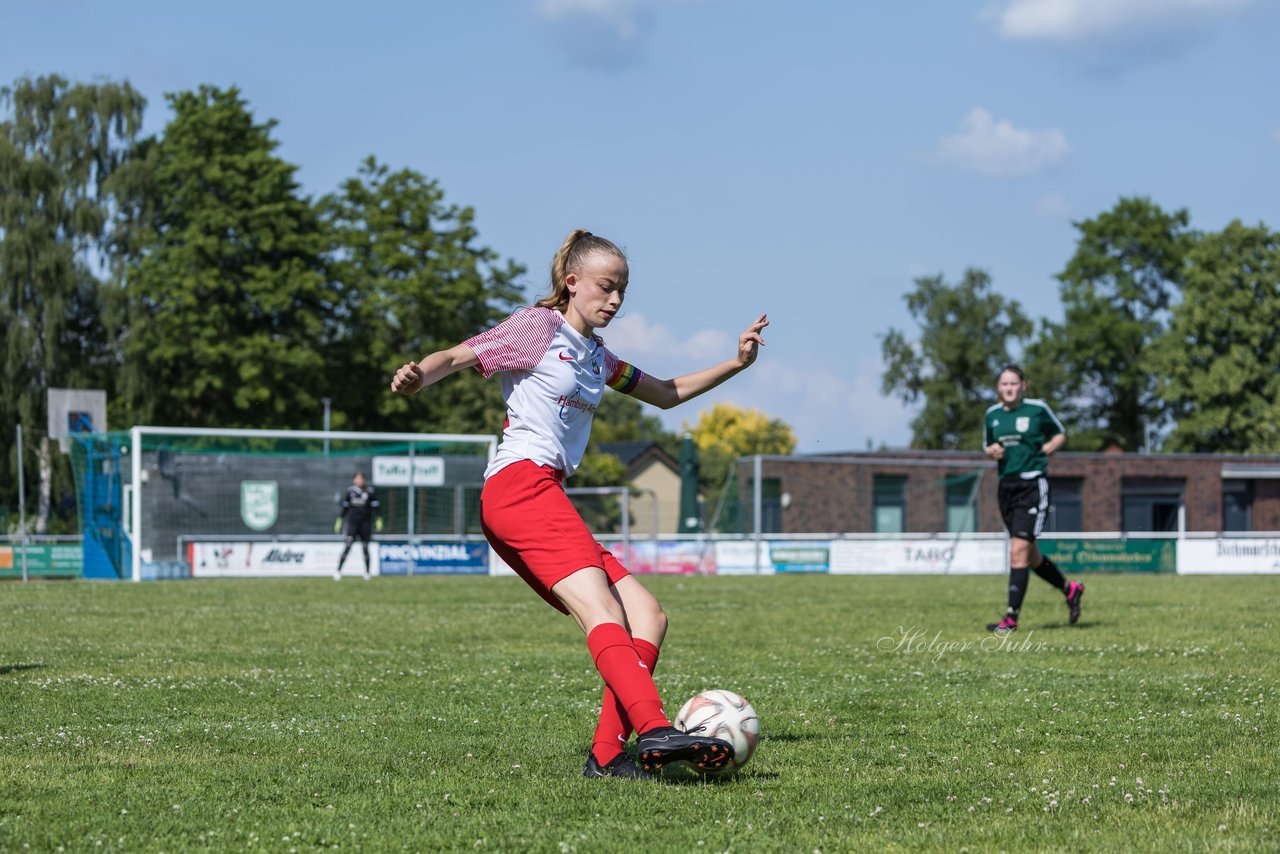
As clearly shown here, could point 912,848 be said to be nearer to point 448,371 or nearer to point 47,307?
point 448,371

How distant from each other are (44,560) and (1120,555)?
78.1 ft

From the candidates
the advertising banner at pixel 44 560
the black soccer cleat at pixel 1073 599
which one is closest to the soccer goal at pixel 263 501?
the advertising banner at pixel 44 560

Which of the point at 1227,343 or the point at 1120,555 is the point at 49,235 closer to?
the point at 1120,555

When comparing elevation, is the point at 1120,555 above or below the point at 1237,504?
below

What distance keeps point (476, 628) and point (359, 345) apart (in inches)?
1474

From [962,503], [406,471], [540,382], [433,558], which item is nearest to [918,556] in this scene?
[962,503]

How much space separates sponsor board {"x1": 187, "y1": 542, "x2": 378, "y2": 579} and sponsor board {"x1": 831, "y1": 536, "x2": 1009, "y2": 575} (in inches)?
406

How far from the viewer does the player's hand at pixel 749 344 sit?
594 cm

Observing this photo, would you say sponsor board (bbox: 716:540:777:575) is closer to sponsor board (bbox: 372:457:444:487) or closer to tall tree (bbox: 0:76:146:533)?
sponsor board (bbox: 372:457:444:487)

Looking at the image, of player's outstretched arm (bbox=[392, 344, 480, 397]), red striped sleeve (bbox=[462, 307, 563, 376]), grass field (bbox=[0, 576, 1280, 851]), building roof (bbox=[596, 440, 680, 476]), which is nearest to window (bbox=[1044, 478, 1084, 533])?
building roof (bbox=[596, 440, 680, 476])

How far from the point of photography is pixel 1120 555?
31.3 m

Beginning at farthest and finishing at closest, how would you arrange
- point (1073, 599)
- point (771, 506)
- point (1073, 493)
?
point (1073, 493)
point (771, 506)
point (1073, 599)

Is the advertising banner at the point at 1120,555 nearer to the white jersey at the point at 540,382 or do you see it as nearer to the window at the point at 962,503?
the window at the point at 962,503

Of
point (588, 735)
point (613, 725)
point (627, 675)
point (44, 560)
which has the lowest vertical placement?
point (44, 560)
